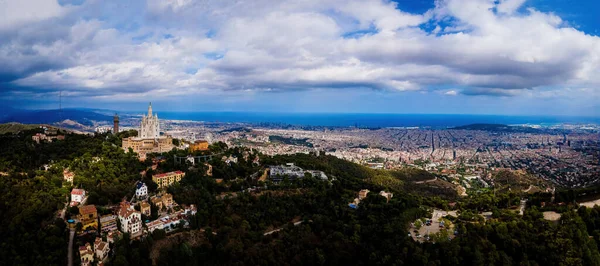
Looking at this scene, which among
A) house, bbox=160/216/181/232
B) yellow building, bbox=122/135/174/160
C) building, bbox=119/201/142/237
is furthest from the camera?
yellow building, bbox=122/135/174/160

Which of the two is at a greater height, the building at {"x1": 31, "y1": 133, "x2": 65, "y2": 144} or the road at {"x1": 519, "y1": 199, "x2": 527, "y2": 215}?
the building at {"x1": 31, "y1": 133, "x2": 65, "y2": 144}

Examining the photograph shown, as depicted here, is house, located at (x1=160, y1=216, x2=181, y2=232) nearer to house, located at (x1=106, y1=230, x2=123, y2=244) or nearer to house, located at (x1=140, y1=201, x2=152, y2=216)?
house, located at (x1=140, y1=201, x2=152, y2=216)

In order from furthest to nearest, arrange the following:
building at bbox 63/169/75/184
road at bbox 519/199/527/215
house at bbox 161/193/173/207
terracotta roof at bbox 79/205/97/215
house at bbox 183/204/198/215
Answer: building at bbox 63/169/75/184 < road at bbox 519/199/527/215 < house at bbox 161/193/173/207 < house at bbox 183/204/198/215 < terracotta roof at bbox 79/205/97/215

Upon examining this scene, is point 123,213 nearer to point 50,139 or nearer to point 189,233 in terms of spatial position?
point 189,233

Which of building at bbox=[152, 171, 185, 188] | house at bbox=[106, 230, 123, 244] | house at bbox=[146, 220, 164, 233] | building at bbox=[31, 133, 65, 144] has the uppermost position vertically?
building at bbox=[31, 133, 65, 144]

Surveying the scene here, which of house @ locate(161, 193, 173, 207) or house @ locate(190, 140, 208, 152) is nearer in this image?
house @ locate(161, 193, 173, 207)

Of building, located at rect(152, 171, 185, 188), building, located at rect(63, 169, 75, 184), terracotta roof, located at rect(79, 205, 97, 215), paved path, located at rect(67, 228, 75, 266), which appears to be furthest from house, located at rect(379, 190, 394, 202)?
building, located at rect(63, 169, 75, 184)
